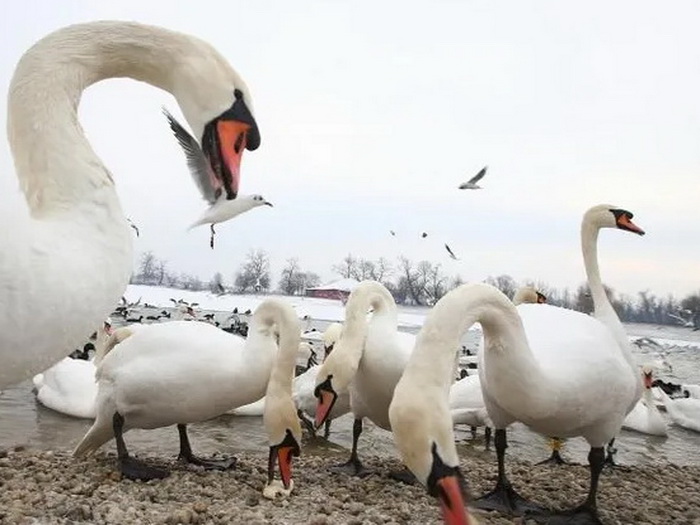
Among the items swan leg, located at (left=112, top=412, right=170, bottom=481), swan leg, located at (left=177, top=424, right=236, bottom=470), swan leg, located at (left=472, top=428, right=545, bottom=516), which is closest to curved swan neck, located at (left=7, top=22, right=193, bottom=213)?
swan leg, located at (left=112, top=412, right=170, bottom=481)

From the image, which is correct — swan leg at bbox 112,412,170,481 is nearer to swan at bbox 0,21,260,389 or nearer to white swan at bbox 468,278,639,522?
white swan at bbox 468,278,639,522

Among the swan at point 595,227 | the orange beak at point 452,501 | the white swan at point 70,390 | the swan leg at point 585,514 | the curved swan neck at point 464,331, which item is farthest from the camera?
the white swan at point 70,390

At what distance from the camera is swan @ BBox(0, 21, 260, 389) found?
81.7 inches

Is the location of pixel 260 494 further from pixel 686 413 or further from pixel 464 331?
pixel 686 413

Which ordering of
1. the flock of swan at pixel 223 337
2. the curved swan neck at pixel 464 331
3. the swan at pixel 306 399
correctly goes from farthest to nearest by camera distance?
1. the swan at pixel 306 399
2. the curved swan neck at pixel 464 331
3. the flock of swan at pixel 223 337

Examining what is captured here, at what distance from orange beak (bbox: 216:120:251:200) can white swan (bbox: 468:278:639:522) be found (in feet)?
5.53

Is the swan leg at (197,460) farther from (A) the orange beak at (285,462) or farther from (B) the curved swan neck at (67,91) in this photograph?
(B) the curved swan neck at (67,91)

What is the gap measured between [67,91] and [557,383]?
3.14 m

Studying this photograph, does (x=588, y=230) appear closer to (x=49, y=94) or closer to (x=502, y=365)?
(x=502, y=365)

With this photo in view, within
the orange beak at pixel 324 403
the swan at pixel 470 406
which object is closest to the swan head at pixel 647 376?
the swan at pixel 470 406

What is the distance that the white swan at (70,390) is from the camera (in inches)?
342

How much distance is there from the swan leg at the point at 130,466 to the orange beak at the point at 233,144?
3.53m

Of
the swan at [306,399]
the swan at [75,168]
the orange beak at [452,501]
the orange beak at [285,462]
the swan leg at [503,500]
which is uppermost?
the swan at [75,168]

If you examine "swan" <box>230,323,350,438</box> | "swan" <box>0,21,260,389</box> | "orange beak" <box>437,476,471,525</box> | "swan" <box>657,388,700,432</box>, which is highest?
"swan" <box>0,21,260,389</box>
